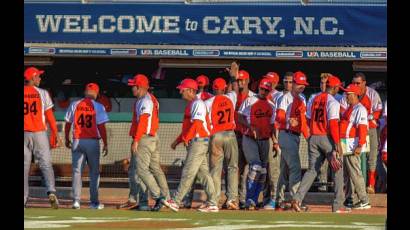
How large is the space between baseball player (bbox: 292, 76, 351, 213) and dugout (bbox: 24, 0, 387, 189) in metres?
A: 3.48

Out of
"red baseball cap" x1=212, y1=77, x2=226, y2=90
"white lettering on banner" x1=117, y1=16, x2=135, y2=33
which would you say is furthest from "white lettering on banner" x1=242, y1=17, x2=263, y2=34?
"red baseball cap" x1=212, y1=77, x2=226, y2=90

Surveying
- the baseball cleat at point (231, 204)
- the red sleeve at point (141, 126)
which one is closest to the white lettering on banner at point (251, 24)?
the baseball cleat at point (231, 204)

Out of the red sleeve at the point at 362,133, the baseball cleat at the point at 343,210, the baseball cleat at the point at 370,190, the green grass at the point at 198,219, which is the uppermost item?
the red sleeve at the point at 362,133

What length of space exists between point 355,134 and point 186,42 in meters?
4.38

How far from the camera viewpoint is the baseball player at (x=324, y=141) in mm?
15898

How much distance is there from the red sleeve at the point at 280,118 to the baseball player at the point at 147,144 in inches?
70.0

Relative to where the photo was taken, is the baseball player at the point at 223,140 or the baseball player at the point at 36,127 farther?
the baseball player at the point at 223,140

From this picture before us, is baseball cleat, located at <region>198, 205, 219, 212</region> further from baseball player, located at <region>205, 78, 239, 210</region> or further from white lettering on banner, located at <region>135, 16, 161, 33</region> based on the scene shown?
white lettering on banner, located at <region>135, 16, 161, 33</region>

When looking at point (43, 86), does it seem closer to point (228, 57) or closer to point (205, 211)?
point (228, 57)

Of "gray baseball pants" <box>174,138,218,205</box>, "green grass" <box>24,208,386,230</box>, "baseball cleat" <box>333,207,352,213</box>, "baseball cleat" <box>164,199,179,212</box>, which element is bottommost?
"green grass" <box>24,208,386,230</box>

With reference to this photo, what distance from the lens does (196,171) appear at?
52.3 feet

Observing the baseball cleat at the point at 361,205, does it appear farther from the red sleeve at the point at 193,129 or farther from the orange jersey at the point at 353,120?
the red sleeve at the point at 193,129

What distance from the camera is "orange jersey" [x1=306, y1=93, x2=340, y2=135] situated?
15891mm

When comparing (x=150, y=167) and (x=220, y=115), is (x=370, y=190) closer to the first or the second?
(x=220, y=115)
